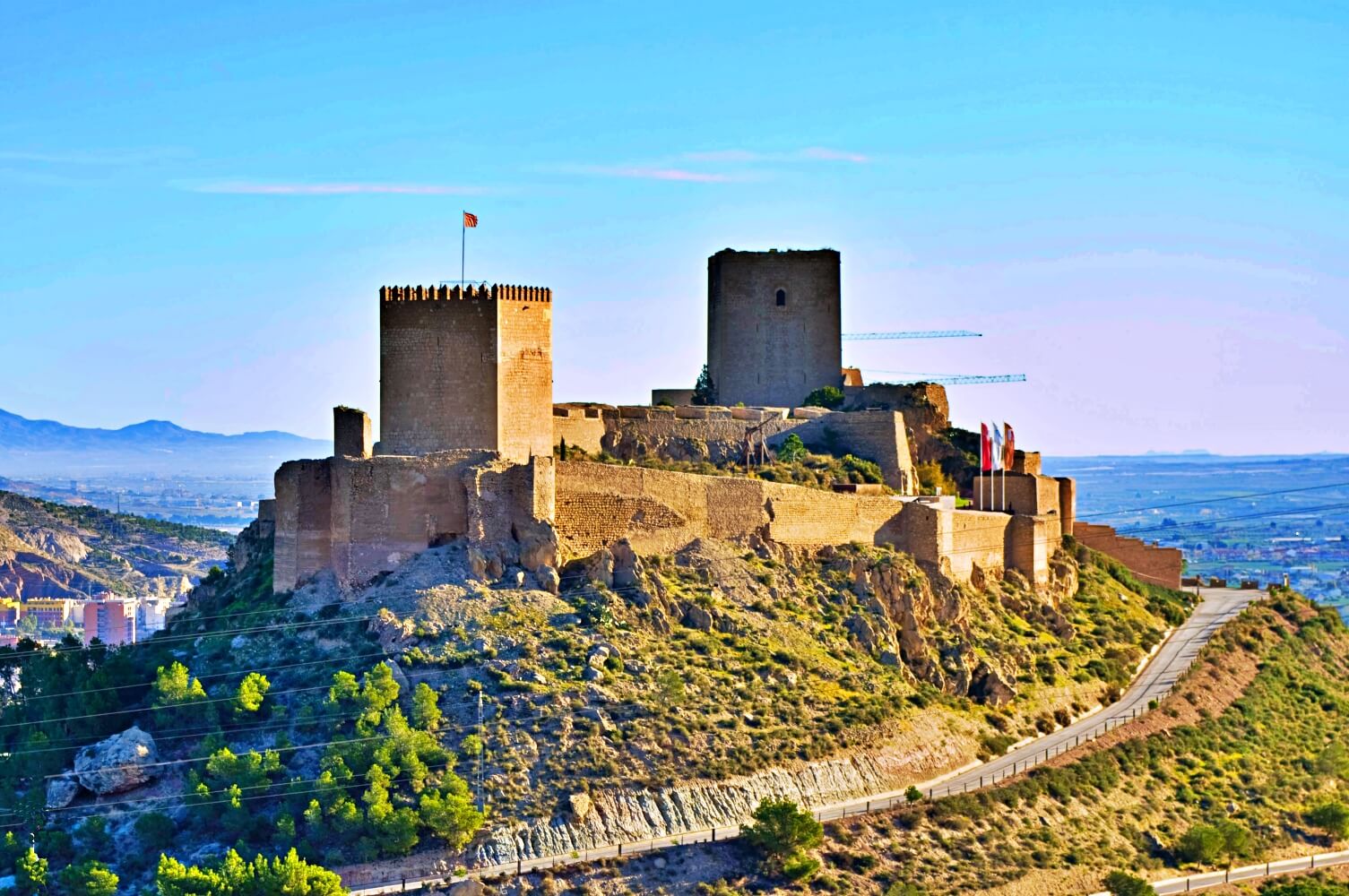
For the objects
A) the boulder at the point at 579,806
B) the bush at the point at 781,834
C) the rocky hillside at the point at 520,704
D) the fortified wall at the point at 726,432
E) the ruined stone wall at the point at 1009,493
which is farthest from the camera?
the ruined stone wall at the point at 1009,493

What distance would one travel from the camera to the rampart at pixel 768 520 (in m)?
53.4

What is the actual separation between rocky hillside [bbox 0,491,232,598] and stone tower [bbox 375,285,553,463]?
8068 cm

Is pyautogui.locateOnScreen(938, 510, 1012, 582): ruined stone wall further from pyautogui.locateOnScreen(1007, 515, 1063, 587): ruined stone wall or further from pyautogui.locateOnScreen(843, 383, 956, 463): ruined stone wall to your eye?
pyautogui.locateOnScreen(843, 383, 956, 463): ruined stone wall

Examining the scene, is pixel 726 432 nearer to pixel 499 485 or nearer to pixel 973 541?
pixel 973 541

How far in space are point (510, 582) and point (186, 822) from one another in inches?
336

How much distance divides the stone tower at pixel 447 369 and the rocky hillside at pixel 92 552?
8068cm

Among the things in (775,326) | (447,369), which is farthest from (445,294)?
(775,326)

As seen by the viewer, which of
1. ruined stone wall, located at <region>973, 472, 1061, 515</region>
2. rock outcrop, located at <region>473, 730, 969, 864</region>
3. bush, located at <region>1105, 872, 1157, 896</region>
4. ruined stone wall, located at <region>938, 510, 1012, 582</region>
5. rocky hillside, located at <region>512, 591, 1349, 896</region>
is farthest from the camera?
ruined stone wall, located at <region>973, 472, 1061, 515</region>

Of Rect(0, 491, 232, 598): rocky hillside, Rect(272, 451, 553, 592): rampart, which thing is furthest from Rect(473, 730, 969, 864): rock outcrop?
Rect(0, 491, 232, 598): rocky hillside

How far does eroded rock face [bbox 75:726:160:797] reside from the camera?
4856cm

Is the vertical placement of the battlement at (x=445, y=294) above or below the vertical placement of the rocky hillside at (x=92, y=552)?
above

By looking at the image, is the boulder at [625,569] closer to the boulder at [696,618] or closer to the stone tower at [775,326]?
the boulder at [696,618]

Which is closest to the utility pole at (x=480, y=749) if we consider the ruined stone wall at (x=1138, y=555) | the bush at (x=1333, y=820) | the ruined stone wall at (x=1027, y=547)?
the bush at (x=1333, y=820)

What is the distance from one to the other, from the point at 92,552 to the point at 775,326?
291ft
